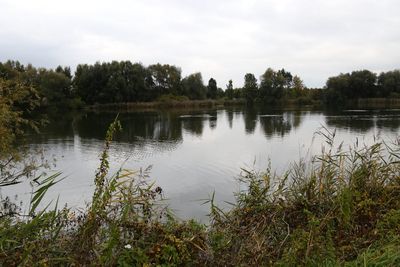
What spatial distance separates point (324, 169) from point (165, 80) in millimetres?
83329

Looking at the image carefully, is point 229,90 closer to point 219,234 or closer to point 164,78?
point 164,78

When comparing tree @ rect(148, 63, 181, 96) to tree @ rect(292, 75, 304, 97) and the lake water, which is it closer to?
tree @ rect(292, 75, 304, 97)

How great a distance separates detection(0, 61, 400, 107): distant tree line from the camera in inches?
2985

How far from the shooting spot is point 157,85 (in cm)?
8781

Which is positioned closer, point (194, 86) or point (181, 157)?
point (181, 157)

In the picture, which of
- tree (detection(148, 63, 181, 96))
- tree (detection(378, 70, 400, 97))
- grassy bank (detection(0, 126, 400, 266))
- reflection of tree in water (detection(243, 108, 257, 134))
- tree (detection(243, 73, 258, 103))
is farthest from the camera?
tree (detection(243, 73, 258, 103))

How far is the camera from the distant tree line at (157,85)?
249 feet

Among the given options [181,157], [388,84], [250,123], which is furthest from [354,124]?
[388,84]

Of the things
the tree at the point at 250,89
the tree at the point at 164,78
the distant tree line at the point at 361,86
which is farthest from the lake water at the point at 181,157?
A: the tree at the point at 250,89

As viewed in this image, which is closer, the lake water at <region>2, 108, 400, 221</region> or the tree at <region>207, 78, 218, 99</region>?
the lake water at <region>2, 108, 400, 221</region>

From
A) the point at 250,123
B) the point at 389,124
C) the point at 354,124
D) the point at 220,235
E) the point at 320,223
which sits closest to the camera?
the point at 220,235

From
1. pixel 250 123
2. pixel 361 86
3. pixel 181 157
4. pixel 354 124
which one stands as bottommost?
pixel 181 157

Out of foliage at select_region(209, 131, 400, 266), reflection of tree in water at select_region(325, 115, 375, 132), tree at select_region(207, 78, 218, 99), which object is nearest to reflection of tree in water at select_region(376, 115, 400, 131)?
reflection of tree in water at select_region(325, 115, 375, 132)

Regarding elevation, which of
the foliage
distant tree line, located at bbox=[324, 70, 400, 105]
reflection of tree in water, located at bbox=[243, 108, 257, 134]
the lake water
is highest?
distant tree line, located at bbox=[324, 70, 400, 105]
